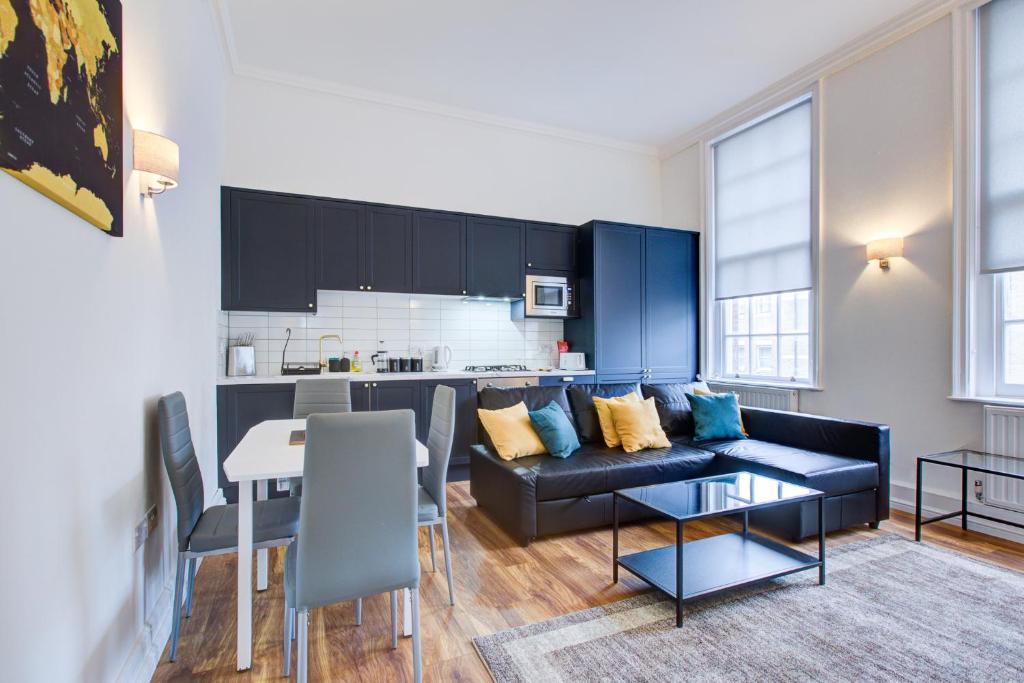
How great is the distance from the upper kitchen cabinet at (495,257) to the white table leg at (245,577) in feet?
10.1

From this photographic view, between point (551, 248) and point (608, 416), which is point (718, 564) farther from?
point (551, 248)

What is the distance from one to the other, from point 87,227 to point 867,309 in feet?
15.3

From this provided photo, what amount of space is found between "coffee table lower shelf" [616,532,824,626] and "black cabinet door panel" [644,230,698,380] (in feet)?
8.90

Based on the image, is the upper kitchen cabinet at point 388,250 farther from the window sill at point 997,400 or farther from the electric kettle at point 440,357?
the window sill at point 997,400

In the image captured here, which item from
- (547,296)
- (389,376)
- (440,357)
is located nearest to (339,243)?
(389,376)

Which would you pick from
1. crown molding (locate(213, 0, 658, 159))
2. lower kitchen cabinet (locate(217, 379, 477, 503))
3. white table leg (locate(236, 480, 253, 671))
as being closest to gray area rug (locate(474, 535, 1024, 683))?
white table leg (locate(236, 480, 253, 671))

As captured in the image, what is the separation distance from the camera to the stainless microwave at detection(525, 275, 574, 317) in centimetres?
495

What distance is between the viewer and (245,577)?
6.31 feet

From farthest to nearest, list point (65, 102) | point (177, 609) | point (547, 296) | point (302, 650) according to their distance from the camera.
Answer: point (547, 296), point (177, 609), point (302, 650), point (65, 102)

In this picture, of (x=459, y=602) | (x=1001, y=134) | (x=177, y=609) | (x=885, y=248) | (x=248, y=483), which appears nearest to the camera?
(x=248, y=483)

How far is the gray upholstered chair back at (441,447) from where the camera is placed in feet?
7.70

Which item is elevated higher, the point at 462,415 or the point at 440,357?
the point at 440,357

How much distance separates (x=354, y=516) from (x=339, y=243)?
3.07 m

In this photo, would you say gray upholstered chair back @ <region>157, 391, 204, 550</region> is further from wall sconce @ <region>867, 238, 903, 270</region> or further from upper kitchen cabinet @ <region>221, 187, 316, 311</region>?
wall sconce @ <region>867, 238, 903, 270</region>
